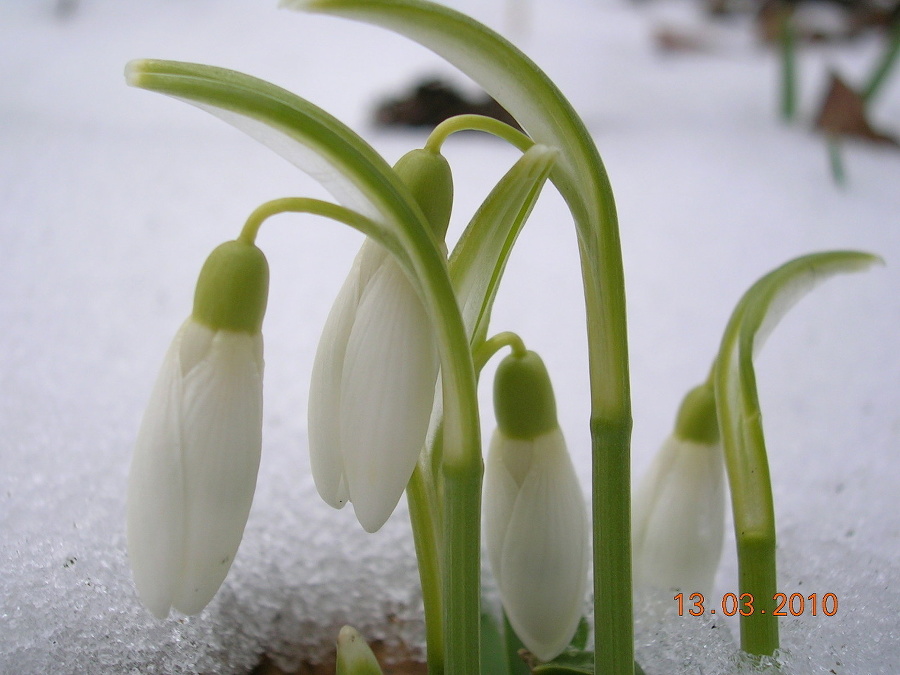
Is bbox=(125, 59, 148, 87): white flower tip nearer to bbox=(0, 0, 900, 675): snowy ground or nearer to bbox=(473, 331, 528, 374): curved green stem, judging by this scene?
bbox=(473, 331, 528, 374): curved green stem

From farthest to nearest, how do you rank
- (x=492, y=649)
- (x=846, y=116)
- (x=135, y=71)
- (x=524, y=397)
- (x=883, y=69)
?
1. (x=883, y=69)
2. (x=846, y=116)
3. (x=492, y=649)
4. (x=524, y=397)
5. (x=135, y=71)

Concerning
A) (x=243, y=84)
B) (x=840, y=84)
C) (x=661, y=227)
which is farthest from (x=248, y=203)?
(x=840, y=84)

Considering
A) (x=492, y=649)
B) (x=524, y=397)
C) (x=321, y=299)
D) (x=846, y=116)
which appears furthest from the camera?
(x=846, y=116)

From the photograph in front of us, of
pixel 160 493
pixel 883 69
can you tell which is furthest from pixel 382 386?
pixel 883 69

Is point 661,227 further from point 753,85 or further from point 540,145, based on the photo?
point 540,145

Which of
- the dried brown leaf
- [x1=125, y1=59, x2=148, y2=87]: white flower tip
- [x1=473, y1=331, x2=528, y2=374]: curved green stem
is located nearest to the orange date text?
[x1=473, y1=331, x2=528, y2=374]: curved green stem

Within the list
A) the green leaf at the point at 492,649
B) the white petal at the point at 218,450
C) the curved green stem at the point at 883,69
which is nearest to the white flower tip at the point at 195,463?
the white petal at the point at 218,450

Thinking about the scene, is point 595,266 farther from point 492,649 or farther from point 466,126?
point 492,649

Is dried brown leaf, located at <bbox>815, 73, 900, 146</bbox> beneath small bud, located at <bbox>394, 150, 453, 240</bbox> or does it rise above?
above
